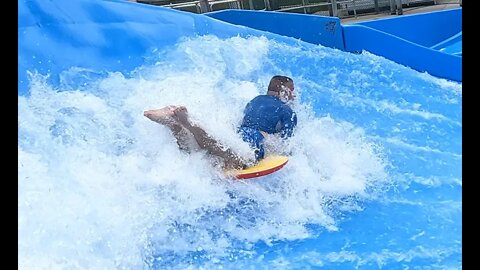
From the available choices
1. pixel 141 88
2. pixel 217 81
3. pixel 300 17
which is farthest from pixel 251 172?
pixel 300 17

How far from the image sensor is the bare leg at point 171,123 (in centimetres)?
292

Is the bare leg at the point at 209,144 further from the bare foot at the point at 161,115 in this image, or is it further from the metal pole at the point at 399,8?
the metal pole at the point at 399,8

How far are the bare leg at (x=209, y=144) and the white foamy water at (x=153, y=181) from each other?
53 millimetres

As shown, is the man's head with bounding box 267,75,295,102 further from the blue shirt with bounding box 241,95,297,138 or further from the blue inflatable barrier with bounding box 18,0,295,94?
the blue inflatable barrier with bounding box 18,0,295,94

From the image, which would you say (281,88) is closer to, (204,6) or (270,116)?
(270,116)

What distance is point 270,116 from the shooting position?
3252 mm

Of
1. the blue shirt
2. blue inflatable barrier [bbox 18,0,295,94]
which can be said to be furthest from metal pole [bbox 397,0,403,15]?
the blue shirt

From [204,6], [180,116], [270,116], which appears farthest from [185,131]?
[204,6]

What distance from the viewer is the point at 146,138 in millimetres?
3121

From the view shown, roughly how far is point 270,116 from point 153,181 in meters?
0.81

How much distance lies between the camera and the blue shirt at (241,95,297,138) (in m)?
3.25

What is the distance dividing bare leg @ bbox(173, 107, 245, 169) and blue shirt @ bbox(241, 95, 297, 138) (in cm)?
35
